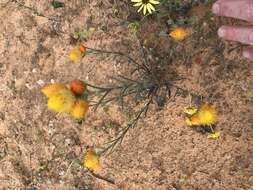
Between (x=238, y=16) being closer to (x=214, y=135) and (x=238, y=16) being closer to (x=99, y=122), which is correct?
(x=214, y=135)

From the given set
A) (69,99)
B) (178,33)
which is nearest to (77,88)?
A: (69,99)

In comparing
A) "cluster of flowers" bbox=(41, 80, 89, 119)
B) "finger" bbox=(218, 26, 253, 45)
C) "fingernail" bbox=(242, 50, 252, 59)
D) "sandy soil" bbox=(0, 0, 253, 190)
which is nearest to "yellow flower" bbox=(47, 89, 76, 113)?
"cluster of flowers" bbox=(41, 80, 89, 119)

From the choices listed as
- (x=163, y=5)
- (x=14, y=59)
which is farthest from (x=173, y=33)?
(x=14, y=59)

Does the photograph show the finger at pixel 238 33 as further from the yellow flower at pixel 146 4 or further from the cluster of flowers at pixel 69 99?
the cluster of flowers at pixel 69 99

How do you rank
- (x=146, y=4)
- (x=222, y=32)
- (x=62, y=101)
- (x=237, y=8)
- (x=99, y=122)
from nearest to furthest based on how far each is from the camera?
1. (x=62, y=101)
2. (x=237, y=8)
3. (x=222, y=32)
4. (x=146, y=4)
5. (x=99, y=122)

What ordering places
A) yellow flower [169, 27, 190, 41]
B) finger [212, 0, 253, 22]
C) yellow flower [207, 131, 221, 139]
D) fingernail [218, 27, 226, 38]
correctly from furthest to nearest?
yellow flower [207, 131, 221, 139] → yellow flower [169, 27, 190, 41] → fingernail [218, 27, 226, 38] → finger [212, 0, 253, 22]

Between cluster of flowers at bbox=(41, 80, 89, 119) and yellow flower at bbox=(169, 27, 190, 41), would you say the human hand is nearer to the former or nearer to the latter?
yellow flower at bbox=(169, 27, 190, 41)
